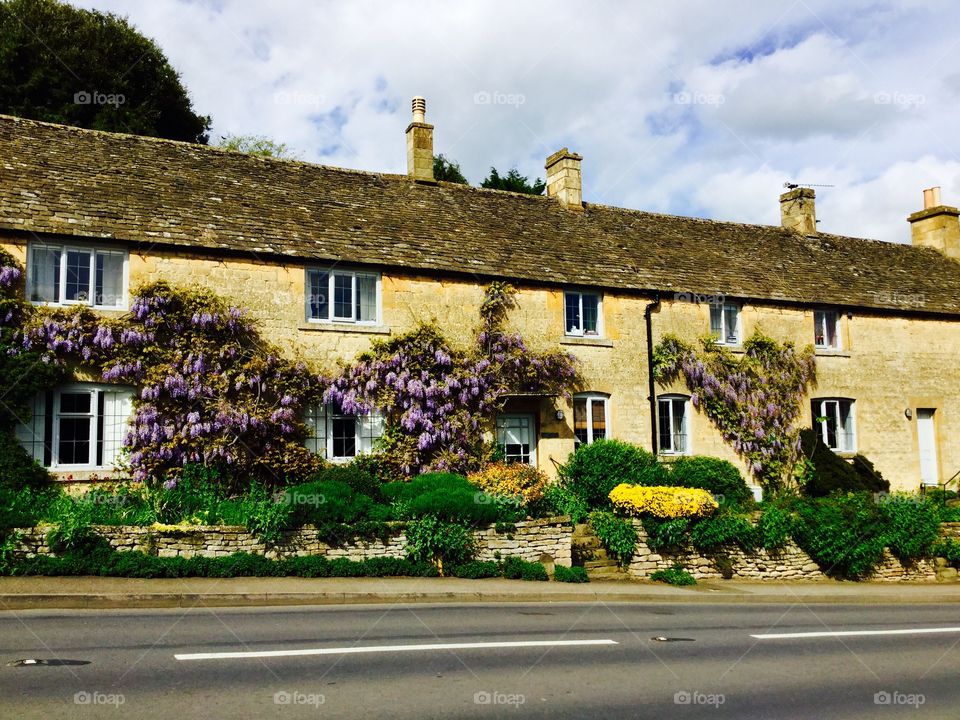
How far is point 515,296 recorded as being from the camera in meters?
20.8

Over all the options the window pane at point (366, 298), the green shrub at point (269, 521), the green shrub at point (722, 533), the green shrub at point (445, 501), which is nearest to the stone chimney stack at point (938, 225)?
the green shrub at point (722, 533)

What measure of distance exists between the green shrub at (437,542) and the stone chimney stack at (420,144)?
11960mm

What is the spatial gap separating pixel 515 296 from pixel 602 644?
12.2 meters

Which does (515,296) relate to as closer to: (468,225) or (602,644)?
(468,225)

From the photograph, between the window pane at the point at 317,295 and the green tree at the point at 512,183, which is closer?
the window pane at the point at 317,295

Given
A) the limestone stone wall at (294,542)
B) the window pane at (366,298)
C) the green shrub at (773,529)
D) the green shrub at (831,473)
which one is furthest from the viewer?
the green shrub at (831,473)

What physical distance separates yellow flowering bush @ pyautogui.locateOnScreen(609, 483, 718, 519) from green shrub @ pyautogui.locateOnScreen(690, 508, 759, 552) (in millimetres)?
229

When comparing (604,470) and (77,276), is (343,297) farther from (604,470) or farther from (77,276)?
(604,470)

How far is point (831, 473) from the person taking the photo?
73.8 ft

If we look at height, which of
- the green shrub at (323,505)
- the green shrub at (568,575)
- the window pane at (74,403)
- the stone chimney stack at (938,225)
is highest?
the stone chimney stack at (938,225)

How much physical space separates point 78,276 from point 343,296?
5.43m

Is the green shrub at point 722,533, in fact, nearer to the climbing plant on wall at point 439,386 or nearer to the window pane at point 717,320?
the climbing plant on wall at point 439,386

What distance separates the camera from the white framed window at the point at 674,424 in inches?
875

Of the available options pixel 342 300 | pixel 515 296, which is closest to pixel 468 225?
pixel 515 296
